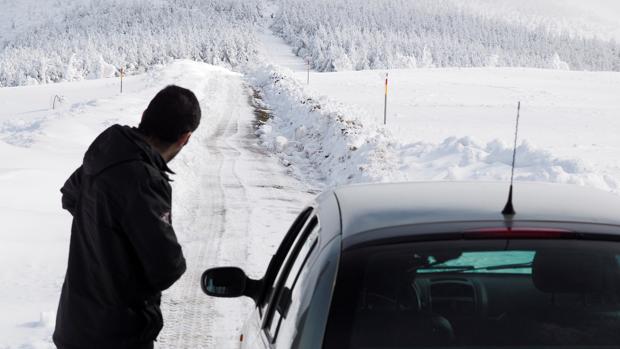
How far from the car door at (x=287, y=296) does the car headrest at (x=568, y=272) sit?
764mm

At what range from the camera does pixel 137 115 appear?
2158 centimetres

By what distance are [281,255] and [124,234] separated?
3.47 ft

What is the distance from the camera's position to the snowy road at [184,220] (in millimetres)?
Result: 5934

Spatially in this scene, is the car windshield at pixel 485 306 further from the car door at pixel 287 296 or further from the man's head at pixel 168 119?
the man's head at pixel 168 119

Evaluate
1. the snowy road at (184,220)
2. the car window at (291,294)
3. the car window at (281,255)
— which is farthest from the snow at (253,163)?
the car window at (291,294)

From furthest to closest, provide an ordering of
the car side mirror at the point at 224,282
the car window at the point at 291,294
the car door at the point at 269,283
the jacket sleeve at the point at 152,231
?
the car side mirror at the point at 224,282
the car door at the point at 269,283
the jacket sleeve at the point at 152,231
the car window at the point at 291,294

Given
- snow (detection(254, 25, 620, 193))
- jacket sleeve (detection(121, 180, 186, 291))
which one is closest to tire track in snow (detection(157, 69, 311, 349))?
snow (detection(254, 25, 620, 193))

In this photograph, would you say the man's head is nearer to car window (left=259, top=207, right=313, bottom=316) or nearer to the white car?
the white car

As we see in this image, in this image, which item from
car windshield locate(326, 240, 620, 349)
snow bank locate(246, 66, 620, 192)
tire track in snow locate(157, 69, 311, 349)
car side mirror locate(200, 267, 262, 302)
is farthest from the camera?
snow bank locate(246, 66, 620, 192)

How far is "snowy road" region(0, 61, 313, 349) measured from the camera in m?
5.93

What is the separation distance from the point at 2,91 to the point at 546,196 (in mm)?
52613

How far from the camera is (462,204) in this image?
265 centimetres

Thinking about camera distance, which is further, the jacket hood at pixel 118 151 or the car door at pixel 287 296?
the jacket hood at pixel 118 151

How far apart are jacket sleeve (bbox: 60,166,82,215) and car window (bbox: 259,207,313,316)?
94cm
